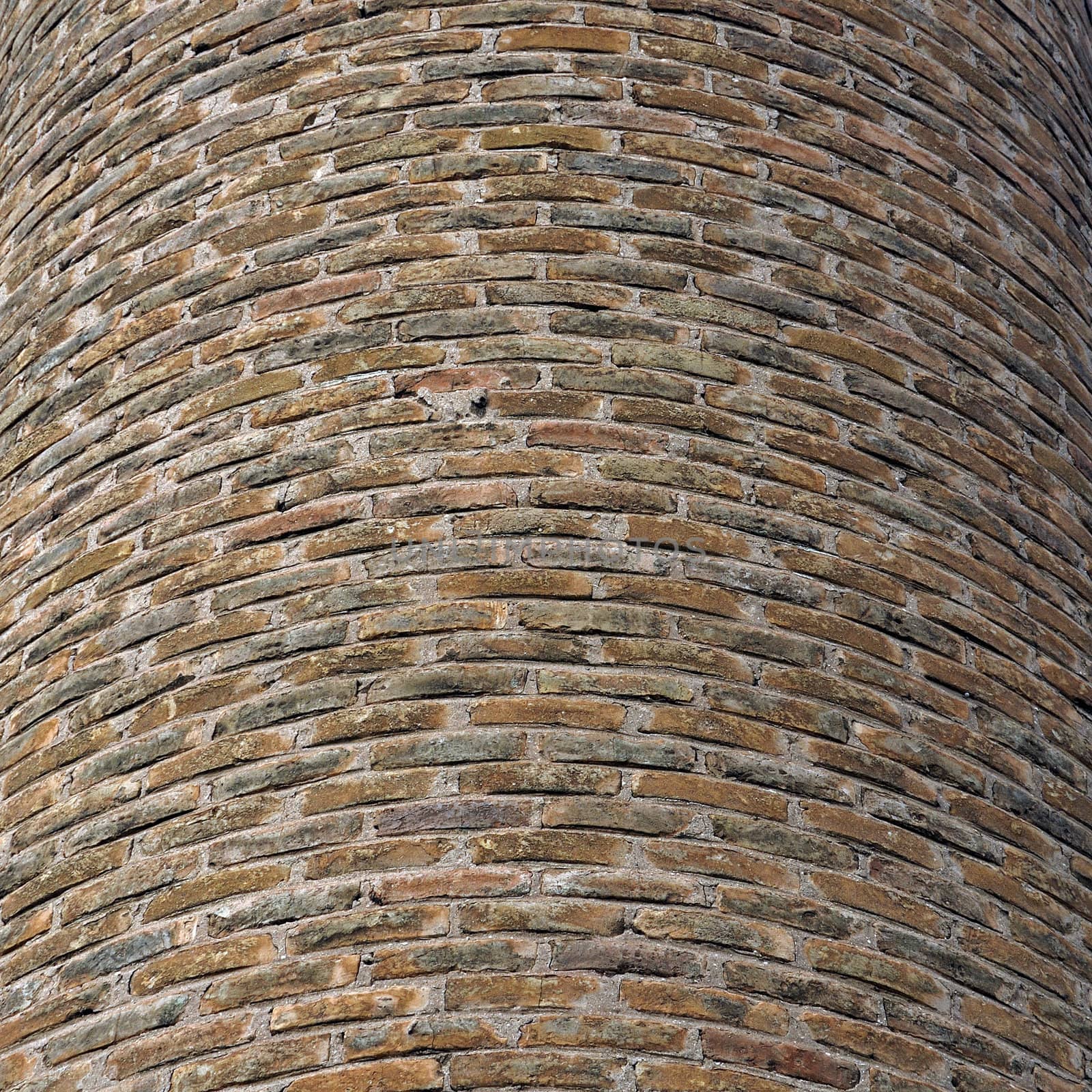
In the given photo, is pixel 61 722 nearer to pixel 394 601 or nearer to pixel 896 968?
pixel 394 601

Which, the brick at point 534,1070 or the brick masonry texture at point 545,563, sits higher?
the brick masonry texture at point 545,563

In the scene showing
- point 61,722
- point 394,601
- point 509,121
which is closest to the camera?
point 394,601

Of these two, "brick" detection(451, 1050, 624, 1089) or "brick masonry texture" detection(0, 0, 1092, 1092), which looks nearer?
"brick" detection(451, 1050, 624, 1089)

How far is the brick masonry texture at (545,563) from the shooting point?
3.39 m

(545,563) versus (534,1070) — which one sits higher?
(545,563)

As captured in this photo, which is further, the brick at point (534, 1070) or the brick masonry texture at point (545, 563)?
the brick masonry texture at point (545, 563)

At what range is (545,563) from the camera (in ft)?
12.4

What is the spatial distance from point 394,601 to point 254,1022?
3.21ft

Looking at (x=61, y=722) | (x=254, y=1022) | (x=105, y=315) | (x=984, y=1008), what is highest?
(x=105, y=315)

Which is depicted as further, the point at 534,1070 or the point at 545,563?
the point at 545,563

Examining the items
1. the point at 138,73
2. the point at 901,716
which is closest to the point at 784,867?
the point at 901,716

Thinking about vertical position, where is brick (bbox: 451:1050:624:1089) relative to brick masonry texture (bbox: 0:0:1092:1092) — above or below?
below

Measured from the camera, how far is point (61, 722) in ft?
13.3

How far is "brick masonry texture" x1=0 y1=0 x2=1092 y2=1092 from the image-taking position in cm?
339
